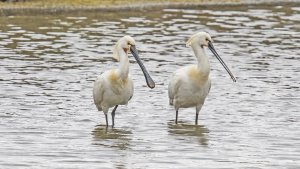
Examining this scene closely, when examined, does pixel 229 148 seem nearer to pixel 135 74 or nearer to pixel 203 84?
pixel 203 84

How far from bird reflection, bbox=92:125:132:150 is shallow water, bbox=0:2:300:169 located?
2 centimetres

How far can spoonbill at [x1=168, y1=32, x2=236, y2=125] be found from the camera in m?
14.1

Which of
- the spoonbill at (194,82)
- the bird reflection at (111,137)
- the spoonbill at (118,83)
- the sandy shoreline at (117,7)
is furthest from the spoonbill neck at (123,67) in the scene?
the sandy shoreline at (117,7)

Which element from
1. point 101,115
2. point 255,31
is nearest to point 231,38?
point 255,31

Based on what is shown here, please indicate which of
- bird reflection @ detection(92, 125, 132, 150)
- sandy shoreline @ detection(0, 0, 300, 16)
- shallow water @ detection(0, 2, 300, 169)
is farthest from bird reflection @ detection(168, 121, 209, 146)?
sandy shoreline @ detection(0, 0, 300, 16)

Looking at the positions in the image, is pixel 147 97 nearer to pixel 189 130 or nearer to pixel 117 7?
pixel 189 130

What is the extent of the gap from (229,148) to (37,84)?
594 cm

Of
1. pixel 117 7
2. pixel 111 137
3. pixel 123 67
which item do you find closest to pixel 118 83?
pixel 123 67

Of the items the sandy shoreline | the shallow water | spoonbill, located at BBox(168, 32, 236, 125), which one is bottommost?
the sandy shoreline

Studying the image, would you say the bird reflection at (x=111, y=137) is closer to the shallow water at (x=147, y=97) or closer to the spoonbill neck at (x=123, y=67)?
the shallow water at (x=147, y=97)

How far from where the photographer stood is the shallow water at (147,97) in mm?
11945

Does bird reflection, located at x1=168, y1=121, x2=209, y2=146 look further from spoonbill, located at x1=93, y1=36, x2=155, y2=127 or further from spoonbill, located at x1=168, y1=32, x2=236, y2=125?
spoonbill, located at x1=93, y1=36, x2=155, y2=127

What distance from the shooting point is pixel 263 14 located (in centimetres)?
2955

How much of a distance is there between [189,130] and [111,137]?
3.92 feet
